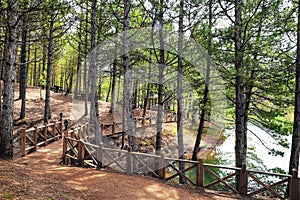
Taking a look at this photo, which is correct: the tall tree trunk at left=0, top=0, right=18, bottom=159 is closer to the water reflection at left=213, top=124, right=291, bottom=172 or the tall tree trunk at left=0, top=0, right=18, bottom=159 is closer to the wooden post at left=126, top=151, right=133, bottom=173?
the wooden post at left=126, top=151, right=133, bottom=173

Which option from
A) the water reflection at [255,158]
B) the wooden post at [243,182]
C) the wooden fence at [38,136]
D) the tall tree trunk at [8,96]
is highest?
the tall tree trunk at [8,96]

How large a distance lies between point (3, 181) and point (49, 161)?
3.88 m

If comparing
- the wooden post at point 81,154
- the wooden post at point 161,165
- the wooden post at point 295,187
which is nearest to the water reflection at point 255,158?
the wooden post at point 295,187

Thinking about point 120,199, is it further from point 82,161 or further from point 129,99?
point 129,99

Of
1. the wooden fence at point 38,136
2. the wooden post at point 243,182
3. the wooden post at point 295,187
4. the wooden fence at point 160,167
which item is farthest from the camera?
the wooden fence at point 38,136

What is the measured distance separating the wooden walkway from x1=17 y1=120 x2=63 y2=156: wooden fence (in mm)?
1682

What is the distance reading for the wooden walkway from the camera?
5.61m

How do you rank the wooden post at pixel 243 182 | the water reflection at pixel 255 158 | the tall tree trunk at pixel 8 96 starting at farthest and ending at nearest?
the water reflection at pixel 255 158, the tall tree trunk at pixel 8 96, the wooden post at pixel 243 182

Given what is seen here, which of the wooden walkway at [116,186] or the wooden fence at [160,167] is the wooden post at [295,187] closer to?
the wooden fence at [160,167]

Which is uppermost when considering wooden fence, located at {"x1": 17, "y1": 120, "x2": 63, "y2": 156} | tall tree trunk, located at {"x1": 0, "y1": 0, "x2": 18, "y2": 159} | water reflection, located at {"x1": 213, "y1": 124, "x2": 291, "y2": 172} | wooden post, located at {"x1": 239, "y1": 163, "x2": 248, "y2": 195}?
tall tree trunk, located at {"x1": 0, "y1": 0, "x2": 18, "y2": 159}

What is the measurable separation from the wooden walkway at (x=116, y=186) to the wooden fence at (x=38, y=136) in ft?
5.52

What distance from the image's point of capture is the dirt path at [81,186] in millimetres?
4742

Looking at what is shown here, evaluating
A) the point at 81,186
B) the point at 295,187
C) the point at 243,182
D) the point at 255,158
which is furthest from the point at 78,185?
the point at 255,158

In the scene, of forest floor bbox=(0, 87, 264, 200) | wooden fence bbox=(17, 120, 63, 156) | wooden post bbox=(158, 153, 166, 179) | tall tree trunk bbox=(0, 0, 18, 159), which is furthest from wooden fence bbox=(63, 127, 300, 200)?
tall tree trunk bbox=(0, 0, 18, 159)
